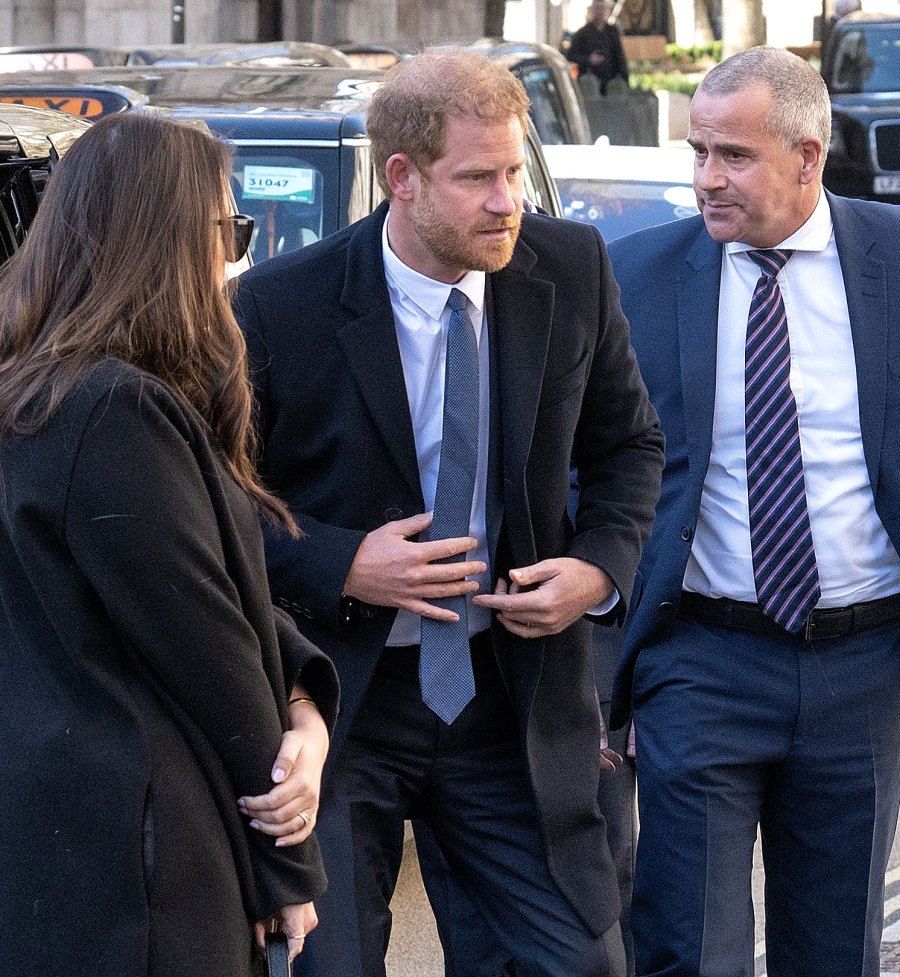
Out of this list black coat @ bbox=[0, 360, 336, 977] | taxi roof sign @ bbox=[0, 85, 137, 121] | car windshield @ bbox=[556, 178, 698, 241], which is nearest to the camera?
black coat @ bbox=[0, 360, 336, 977]

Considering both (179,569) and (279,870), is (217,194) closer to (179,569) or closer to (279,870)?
(179,569)

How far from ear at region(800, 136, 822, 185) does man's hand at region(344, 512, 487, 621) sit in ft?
4.22

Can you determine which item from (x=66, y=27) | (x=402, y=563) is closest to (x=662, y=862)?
(x=402, y=563)

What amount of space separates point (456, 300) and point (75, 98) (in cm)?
360

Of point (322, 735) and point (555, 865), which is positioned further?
point (555, 865)

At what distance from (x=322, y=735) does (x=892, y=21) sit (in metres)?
19.5

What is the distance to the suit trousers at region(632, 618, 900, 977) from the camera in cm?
378

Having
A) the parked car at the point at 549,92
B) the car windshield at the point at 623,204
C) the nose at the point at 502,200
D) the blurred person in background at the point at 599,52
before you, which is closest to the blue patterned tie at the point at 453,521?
the nose at the point at 502,200

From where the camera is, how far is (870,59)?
2044 centimetres

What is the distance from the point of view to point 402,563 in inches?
125

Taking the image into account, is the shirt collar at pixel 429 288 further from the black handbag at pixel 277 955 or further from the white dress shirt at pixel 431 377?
the black handbag at pixel 277 955

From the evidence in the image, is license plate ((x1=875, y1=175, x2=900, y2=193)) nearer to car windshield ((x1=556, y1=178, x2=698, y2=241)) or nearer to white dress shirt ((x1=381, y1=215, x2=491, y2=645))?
car windshield ((x1=556, y1=178, x2=698, y2=241))

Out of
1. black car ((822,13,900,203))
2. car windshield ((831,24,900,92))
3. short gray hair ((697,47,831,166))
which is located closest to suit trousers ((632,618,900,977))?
short gray hair ((697,47,831,166))

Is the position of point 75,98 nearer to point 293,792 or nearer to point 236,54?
point 293,792
